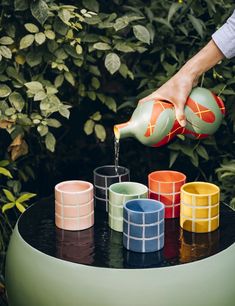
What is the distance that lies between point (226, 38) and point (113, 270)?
0.83 meters

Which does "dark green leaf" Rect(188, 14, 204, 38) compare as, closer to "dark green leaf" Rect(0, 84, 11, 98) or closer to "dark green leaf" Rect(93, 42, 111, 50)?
"dark green leaf" Rect(93, 42, 111, 50)

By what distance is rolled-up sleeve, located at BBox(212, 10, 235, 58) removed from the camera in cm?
214

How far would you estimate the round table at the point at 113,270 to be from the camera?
1.77 metres

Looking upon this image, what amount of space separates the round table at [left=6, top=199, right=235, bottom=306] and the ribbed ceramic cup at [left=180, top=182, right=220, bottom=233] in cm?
2

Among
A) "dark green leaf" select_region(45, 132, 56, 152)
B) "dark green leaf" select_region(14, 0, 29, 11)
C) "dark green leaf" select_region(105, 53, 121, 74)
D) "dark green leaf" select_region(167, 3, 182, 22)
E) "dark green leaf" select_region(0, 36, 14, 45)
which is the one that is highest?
"dark green leaf" select_region(14, 0, 29, 11)

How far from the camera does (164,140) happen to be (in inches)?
83.2

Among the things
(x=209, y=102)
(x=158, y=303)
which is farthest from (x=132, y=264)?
(x=209, y=102)

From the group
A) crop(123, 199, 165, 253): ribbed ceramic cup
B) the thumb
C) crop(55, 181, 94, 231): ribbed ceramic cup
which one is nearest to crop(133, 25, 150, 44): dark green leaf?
the thumb

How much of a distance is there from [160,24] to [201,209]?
1.01m

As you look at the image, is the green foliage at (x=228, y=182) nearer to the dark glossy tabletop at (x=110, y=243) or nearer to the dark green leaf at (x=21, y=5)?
the dark glossy tabletop at (x=110, y=243)

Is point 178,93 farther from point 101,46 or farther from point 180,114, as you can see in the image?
point 101,46

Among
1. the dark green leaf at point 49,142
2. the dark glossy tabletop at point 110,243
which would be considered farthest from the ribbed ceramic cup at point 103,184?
the dark green leaf at point 49,142

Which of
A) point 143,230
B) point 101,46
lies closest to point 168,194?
point 143,230

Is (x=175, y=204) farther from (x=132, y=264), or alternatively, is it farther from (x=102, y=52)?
(x=102, y=52)
